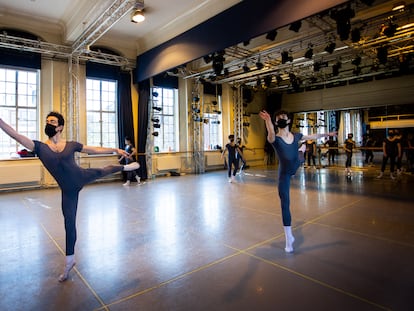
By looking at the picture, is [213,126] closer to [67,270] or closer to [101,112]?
[101,112]

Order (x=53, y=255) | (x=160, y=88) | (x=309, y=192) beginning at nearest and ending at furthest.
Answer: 1. (x=53, y=255)
2. (x=309, y=192)
3. (x=160, y=88)

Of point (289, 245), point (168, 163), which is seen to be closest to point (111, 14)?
point (168, 163)

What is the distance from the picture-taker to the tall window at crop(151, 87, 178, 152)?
37.2 ft

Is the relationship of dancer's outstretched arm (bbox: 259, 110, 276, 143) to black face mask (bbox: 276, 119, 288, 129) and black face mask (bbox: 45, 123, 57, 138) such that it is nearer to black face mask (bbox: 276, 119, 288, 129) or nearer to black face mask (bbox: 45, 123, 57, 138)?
black face mask (bbox: 276, 119, 288, 129)

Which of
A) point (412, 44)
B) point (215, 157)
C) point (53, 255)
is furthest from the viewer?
point (215, 157)

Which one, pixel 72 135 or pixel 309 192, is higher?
pixel 72 135

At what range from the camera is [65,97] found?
8758mm

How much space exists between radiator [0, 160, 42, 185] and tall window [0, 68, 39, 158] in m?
0.56

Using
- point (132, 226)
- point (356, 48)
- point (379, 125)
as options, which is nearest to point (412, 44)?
point (356, 48)

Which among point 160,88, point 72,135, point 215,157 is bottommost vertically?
point 215,157

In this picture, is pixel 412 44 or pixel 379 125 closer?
pixel 412 44

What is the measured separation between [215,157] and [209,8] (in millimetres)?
6988

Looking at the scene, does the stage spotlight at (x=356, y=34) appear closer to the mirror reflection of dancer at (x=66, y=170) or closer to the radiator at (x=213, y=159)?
the mirror reflection of dancer at (x=66, y=170)

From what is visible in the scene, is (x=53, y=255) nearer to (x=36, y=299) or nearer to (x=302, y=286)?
(x=36, y=299)
